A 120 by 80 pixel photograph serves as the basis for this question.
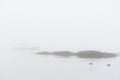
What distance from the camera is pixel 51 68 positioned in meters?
1.49

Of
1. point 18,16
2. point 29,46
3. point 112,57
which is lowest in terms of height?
point 112,57

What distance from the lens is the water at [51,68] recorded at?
1.45 meters

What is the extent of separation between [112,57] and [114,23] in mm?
300

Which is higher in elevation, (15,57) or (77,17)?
(77,17)

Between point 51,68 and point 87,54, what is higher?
point 87,54

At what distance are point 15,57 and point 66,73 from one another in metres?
0.50

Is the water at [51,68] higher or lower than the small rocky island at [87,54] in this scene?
lower

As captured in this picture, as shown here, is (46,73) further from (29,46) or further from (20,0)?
(20,0)

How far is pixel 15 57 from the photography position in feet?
4.96

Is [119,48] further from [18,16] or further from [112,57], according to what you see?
[18,16]

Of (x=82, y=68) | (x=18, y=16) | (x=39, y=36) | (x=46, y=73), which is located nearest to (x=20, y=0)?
(x=18, y=16)

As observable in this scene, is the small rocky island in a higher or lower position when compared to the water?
higher

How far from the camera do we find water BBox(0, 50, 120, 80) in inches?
57.0

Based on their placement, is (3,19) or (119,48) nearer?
(119,48)
